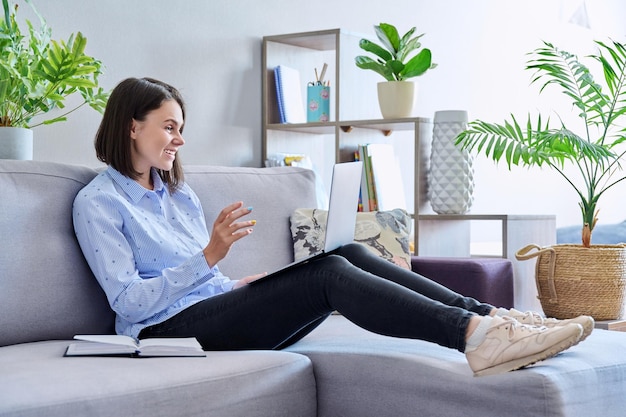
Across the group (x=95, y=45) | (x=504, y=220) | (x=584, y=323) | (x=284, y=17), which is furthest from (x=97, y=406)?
(x=284, y=17)

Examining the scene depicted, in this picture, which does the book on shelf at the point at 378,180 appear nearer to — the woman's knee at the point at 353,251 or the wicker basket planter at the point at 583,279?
the wicker basket planter at the point at 583,279

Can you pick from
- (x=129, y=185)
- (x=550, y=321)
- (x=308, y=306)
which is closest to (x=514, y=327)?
(x=550, y=321)

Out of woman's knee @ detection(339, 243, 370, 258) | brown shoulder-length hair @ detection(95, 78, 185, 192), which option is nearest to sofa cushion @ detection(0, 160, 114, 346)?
brown shoulder-length hair @ detection(95, 78, 185, 192)

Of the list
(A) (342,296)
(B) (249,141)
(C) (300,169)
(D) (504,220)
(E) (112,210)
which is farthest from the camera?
(B) (249,141)

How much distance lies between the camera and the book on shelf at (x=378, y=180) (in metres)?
3.46

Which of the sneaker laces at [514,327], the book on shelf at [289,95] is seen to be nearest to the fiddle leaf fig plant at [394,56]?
the book on shelf at [289,95]

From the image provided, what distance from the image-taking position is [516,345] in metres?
1.74

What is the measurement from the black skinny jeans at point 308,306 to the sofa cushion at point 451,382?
9cm

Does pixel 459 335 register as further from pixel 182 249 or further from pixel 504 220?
pixel 504 220

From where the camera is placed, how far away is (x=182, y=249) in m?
2.27

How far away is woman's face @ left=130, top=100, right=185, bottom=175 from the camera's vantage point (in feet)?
7.61

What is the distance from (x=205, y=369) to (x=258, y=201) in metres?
1.04

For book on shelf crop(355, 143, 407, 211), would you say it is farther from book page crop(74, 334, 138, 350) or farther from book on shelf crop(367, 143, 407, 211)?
book page crop(74, 334, 138, 350)

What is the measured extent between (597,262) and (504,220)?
365 mm
